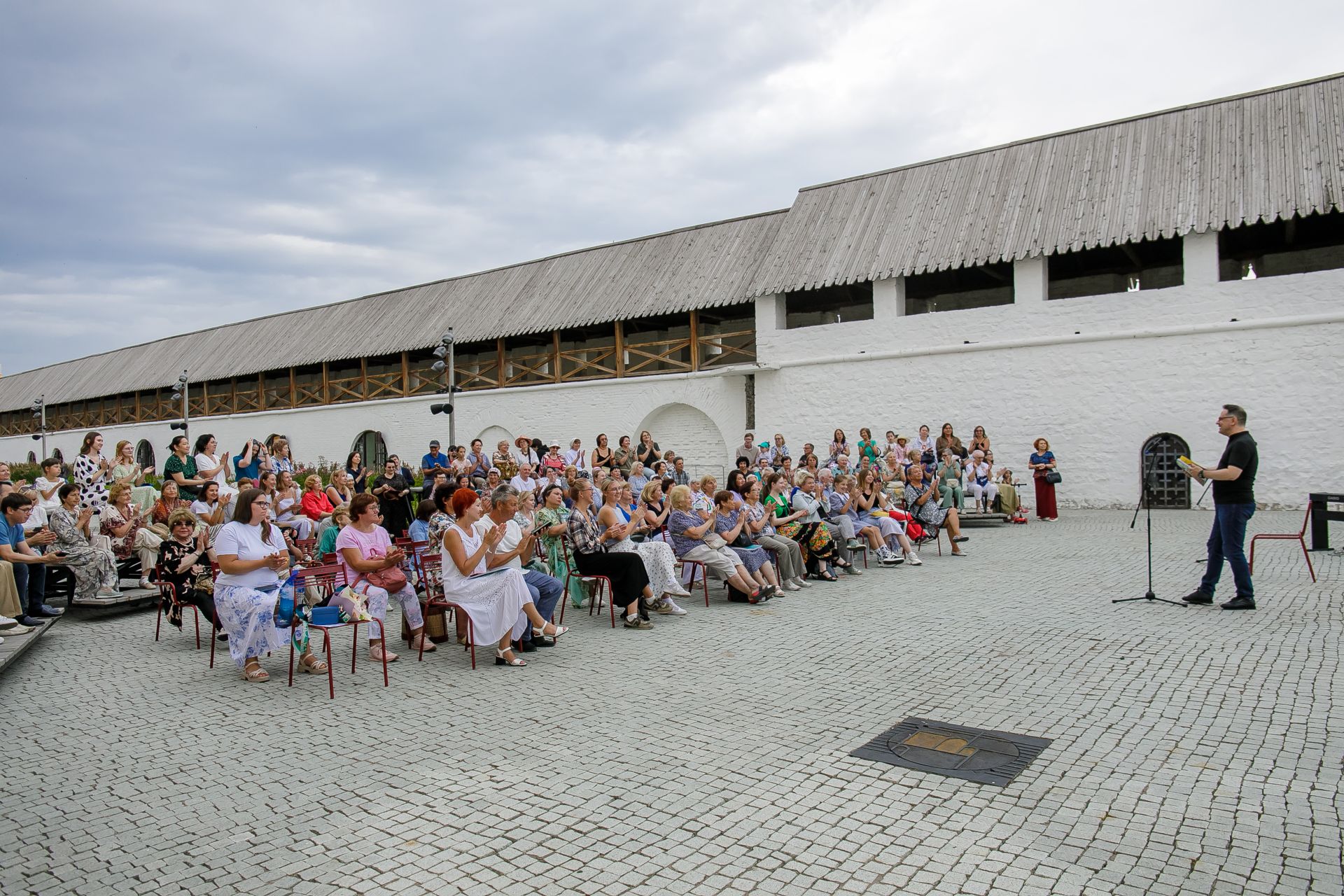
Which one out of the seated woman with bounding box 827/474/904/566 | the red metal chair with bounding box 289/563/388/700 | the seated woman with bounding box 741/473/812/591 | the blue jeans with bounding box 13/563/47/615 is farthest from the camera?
the seated woman with bounding box 827/474/904/566

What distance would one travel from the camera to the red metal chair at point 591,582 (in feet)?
26.0

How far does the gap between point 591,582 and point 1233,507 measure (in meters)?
6.25

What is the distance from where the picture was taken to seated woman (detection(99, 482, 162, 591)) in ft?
29.5

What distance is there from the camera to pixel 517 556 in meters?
6.75

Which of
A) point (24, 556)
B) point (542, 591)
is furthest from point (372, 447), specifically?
point (542, 591)

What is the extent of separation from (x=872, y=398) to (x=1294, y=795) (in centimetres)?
1611

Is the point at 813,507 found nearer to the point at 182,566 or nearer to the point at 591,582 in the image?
the point at 591,582

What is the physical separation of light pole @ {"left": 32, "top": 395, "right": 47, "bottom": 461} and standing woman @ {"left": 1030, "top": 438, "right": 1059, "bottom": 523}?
150ft

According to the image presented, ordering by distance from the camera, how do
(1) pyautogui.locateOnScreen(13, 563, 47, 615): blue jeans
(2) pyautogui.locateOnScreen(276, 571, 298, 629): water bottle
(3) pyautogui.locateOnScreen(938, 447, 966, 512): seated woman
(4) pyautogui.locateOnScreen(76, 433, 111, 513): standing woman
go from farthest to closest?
(3) pyautogui.locateOnScreen(938, 447, 966, 512): seated woman < (4) pyautogui.locateOnScreen(76, 433, 111, 513): standing woman < (1) pyautogui.locateOnScreen(13, 563, 47, 615): blue jeans < (2) pyautogui.locateOnScreen(276, 571, 298, 629): water bottle

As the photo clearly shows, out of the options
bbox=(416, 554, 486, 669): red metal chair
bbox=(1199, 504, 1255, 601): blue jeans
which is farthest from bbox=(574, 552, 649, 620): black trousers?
bbox=(1199, 504, 1255, 601): blue jeans

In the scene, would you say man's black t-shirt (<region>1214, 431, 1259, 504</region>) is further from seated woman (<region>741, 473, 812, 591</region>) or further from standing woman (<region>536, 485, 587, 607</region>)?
standing woman (<region>536, 485, 587, 607</region>)

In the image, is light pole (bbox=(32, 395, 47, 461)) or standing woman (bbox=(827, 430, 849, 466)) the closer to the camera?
standing woman (bbox=(827, 430, 849, 466))

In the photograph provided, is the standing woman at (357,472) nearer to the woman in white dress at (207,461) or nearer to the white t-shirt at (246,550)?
the woman in white dress at (207,461)

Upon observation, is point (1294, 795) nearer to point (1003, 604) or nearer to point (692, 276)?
point (1003, 604)
